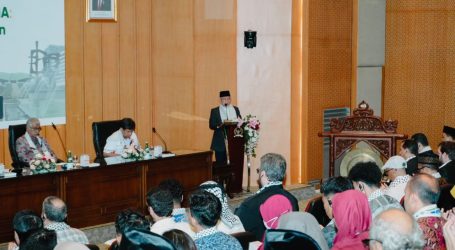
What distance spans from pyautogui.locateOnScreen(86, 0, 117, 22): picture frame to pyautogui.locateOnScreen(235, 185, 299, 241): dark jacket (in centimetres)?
570

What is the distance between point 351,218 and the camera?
4402mm

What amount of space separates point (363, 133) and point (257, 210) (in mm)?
4476

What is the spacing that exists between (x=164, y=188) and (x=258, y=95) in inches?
253

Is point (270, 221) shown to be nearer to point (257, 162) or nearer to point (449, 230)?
point (449, 230)

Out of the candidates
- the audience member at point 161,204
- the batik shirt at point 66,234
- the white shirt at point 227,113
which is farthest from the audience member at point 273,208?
the white shirt at point 227,113

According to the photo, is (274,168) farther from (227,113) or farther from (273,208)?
(227,113)

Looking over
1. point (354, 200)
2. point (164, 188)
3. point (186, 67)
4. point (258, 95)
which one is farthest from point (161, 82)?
point (354, 200)

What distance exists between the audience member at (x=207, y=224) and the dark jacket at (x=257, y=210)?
118 cm

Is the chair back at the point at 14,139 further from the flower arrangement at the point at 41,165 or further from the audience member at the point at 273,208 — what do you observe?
the audience member at the point at 273,208

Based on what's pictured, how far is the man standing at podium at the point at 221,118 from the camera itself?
10824 millimetres

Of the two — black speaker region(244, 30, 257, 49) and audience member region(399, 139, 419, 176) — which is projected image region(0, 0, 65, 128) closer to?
black speaker region(244, 30, 257, 49)

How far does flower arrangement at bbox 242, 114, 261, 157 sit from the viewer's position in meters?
10.4

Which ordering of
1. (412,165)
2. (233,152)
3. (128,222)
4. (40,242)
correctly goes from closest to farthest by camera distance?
1. (40,242)
2. (128,222)
3. (412,165)
4. (233,152)

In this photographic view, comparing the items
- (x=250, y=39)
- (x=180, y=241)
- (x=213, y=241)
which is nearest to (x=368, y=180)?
(x=213, y=241)
